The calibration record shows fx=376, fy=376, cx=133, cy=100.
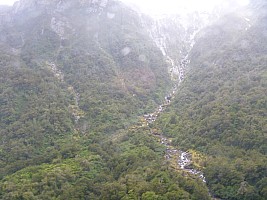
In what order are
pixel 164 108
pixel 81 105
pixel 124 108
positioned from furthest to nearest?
1. pixel 164 108
2. pixel 81 105
3. pixel 124 108

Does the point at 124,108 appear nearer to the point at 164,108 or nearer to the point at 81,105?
the point at 81,105

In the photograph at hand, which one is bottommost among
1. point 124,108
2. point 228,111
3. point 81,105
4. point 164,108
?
point 228,111

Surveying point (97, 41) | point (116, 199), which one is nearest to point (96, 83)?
point (97, 41)

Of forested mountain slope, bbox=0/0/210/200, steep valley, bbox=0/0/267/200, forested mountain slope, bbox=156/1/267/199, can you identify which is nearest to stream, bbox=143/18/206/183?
steep valley, bbox=0/0/267/200

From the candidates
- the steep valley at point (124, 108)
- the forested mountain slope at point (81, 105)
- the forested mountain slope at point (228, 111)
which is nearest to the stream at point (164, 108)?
the steep valley at point (124, 108)

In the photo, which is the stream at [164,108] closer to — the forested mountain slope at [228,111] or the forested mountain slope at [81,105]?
the forested mountain slope at [228,111]

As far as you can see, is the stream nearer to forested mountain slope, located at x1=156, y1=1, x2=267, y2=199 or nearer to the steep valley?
the steep valley

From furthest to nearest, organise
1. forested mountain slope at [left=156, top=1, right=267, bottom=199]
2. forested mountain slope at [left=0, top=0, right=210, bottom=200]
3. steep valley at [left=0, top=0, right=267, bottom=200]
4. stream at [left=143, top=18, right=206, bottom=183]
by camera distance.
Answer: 1. stream at [left=143, top=18, right=206, bottom=183]
2. steep valley at [left=0, top=0, right=267, bottom=200]
3. forested mountain slope at [left=156, top=1, right=267, bottom=199]
4. forested mountain slope at [left=0, top=0, right=210, bottom=200]

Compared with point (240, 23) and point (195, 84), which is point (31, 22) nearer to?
point (195, 84)

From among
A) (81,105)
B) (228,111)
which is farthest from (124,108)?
(228,111)
